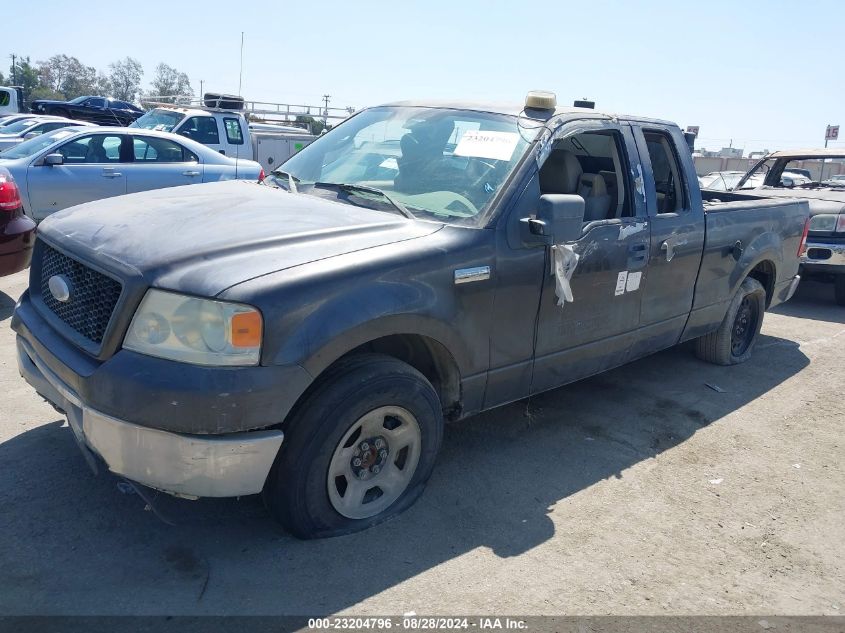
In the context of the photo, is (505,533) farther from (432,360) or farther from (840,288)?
(840,288)

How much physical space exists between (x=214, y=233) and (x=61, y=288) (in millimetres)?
707

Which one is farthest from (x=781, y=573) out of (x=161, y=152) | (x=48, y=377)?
(x=161, y=152)

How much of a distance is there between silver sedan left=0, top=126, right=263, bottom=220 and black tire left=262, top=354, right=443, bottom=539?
302 inches

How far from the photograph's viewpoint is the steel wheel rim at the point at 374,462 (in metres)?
3.18

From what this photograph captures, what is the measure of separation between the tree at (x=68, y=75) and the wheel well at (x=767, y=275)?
3855 inches

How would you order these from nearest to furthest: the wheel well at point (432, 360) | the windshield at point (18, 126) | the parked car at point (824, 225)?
the wheel well at point (432, 360) < the parked car at point (824, 225) < the windshield at point (18, 126)

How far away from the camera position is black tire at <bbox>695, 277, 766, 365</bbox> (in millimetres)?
5836

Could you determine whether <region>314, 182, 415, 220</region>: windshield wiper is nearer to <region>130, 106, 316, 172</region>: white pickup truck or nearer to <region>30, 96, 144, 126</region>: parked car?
<region>130, 106, 316, 172</region>: white pickup truck

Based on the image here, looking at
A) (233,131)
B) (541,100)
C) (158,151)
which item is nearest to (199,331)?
(541,100)

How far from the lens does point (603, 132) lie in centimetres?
444

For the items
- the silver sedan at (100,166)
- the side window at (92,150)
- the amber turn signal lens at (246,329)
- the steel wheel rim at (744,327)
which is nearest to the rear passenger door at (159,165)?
the silver sedan at (100,166)

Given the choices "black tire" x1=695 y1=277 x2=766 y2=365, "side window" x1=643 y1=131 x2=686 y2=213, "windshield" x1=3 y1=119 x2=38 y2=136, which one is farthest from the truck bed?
"windshield" x1=3 y1=119 x2=38 y2=136

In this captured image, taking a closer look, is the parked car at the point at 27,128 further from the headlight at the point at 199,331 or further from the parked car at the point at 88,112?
the headlight at the point at 199,331

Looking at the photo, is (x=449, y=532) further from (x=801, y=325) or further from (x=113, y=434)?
(x=801, y=325)
